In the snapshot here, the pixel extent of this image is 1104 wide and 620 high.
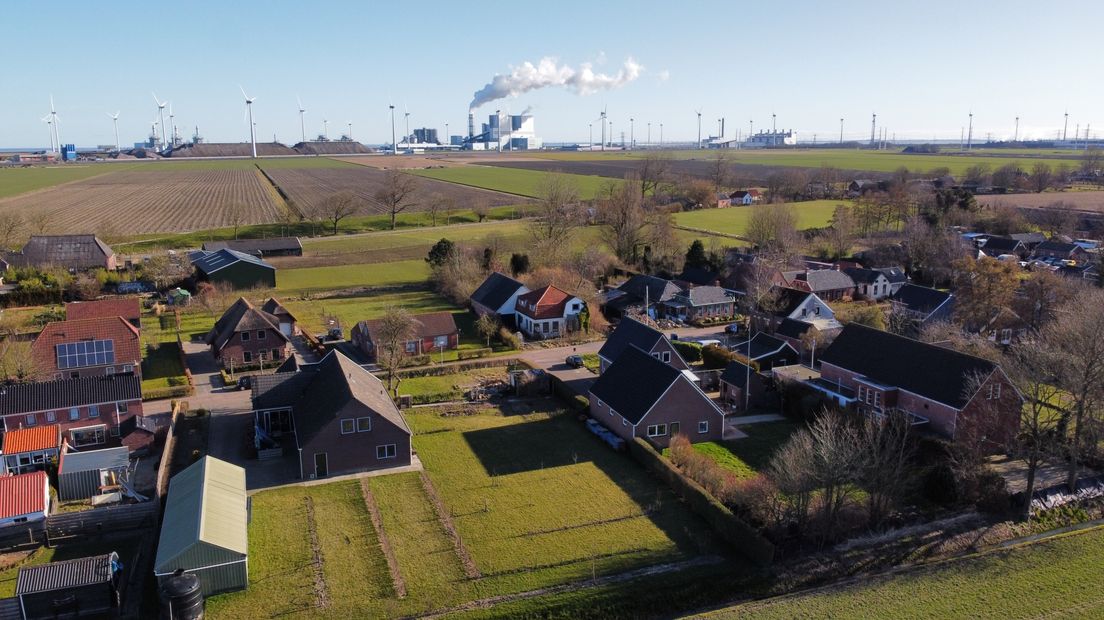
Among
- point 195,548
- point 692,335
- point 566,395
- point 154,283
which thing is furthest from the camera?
point 154,283

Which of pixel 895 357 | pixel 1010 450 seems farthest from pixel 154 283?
pixel 1010 450

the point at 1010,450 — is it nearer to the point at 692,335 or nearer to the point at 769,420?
the point at 769,420

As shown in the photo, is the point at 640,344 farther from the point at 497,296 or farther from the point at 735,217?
the point at 735,217

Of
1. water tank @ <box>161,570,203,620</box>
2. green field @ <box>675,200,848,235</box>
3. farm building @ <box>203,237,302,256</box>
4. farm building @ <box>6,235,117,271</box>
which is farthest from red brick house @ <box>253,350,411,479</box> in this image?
green field @ <box>675,200,848,235</box>

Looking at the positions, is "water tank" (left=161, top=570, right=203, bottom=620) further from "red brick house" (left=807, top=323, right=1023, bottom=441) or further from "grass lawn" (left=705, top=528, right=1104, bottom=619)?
"red brick house" (left=807, top=323, right=1023, bottom=441)

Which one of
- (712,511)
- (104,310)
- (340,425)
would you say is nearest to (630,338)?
(712,511)

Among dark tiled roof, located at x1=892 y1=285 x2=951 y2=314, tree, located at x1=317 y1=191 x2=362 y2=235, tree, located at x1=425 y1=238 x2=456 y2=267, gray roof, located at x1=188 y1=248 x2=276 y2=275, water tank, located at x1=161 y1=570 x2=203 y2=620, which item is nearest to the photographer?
water tank, located at x1=161 y1=570 x2=203 y2=620
